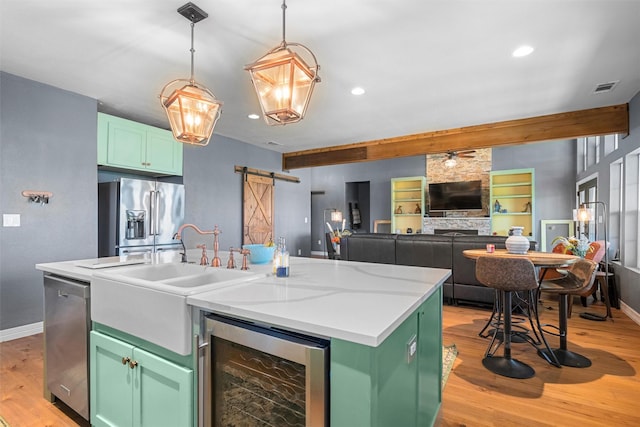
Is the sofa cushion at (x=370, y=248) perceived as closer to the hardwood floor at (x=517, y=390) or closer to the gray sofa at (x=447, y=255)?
the gray sofa at (x=447, y=255)

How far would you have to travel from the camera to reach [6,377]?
2385 mm

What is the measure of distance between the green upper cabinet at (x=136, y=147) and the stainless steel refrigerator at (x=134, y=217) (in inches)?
12.7

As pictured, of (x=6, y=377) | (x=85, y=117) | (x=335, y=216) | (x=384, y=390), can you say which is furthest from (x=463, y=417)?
(x=335, y=216)

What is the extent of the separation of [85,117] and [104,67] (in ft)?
3.17

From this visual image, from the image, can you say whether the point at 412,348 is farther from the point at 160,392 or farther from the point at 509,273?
the point at 509,273

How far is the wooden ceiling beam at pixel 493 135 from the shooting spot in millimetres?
4062

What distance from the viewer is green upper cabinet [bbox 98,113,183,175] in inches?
152

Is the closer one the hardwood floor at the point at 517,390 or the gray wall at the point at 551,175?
the hardwood floor at the point at 517,390

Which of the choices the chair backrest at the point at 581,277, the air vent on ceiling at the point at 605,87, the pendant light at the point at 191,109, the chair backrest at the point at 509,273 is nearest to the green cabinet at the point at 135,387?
the pendant light at the point at 191,109

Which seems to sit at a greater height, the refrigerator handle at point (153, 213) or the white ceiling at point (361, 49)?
the white ceiling at point (361, 49)

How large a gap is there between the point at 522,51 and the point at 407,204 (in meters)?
6.41

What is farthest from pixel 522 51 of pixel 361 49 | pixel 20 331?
pixel 20 331

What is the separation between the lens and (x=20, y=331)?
3.18 m

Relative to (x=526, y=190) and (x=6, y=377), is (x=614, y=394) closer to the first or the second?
(x=6, y=377)
